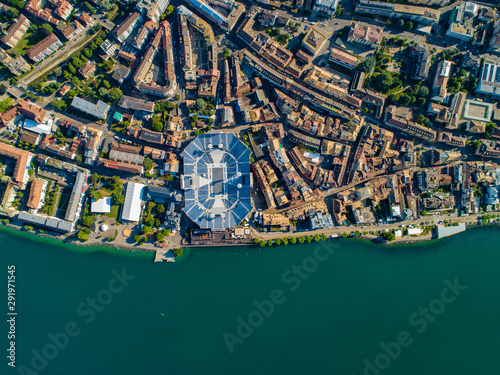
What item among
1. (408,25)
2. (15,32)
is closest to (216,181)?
(408,25)

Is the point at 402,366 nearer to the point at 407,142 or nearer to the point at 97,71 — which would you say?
the point at 407,142

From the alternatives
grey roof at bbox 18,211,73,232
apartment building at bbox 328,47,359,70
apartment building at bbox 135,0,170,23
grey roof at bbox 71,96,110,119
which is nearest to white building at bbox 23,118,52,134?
grey roof at bbox 71,96,110,119

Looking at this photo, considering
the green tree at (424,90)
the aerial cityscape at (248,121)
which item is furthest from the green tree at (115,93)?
the green tree at (424,90)

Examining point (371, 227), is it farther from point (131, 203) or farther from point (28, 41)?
point (28, 41)

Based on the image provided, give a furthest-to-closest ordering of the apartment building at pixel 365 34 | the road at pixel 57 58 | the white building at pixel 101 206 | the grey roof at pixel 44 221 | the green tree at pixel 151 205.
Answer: the road at pixel 57 58
the green tree at pixel 151 205
the white building at pixel 101 206
the grey roof at pixel 44 221
the apartment building at pixel 365 34

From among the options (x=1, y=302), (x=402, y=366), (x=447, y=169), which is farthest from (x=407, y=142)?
(x=1, y=302)

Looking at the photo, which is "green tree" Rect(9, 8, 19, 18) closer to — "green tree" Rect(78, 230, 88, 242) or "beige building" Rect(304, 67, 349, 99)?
"green tree" Rect(78, 230, 88, 242)

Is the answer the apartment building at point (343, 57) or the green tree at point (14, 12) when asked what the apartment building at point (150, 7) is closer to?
the green tree at point (14, 12)
